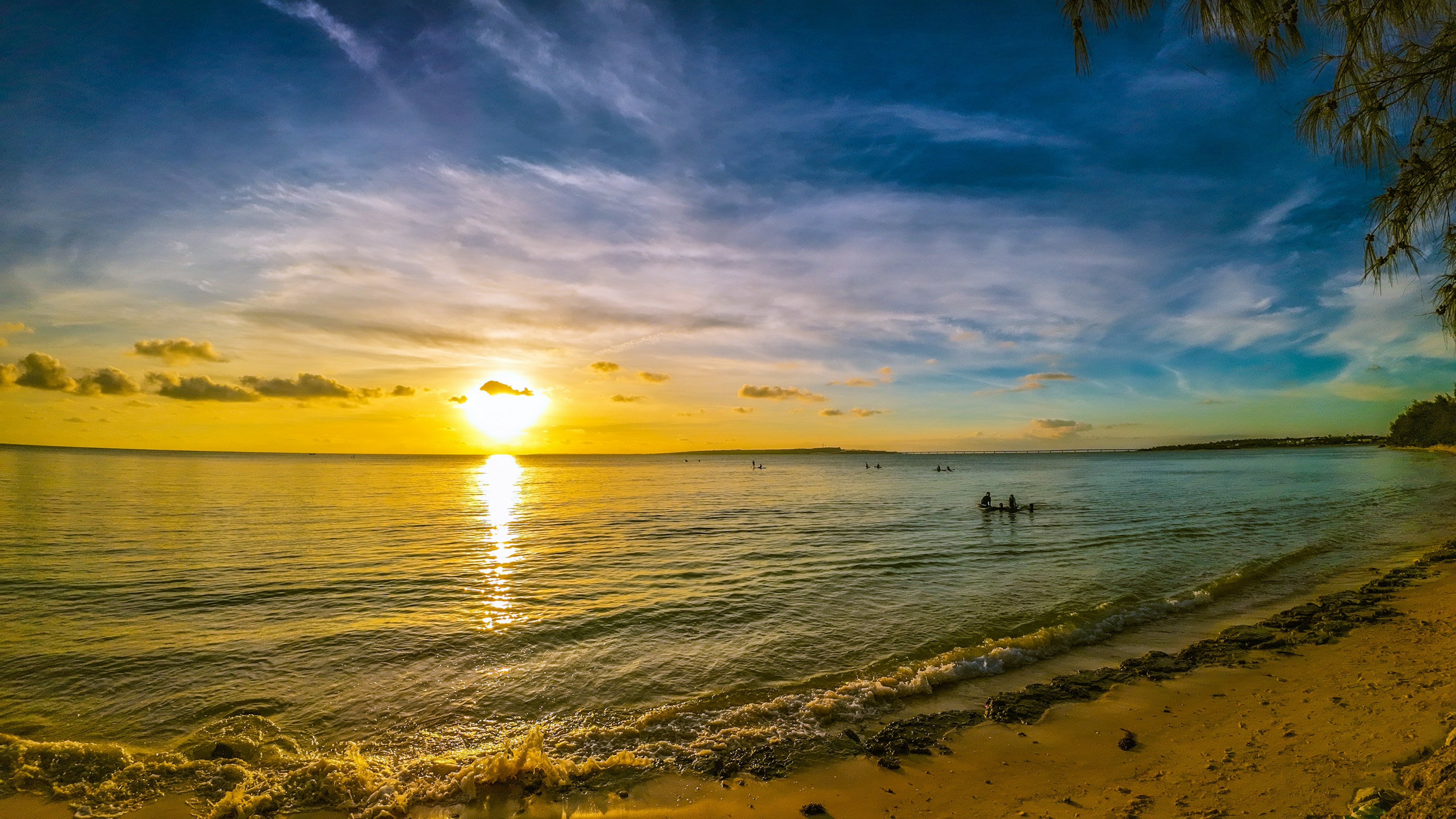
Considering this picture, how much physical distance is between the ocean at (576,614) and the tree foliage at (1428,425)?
9146 cm

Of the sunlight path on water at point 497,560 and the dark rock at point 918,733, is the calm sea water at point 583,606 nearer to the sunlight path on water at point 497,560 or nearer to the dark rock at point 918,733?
the sunlight path on water at point 497,560

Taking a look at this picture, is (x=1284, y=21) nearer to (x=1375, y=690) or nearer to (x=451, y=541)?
(x=1375, y=690)

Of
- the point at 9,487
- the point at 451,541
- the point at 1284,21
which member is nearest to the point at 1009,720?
the point at 1284,21

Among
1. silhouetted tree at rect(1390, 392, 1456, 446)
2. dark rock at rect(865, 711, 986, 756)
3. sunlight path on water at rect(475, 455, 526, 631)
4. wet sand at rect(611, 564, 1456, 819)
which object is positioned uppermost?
silhouetted tree at rect(1390, 392, 1456, 446)

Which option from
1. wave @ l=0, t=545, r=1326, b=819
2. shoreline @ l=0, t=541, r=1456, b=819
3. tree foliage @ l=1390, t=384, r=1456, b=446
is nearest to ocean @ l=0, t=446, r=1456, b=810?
wave @ l=0, t=545, r=1326, b=819

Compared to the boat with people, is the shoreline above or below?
above

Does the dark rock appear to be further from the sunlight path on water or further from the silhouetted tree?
the silhouetted tree

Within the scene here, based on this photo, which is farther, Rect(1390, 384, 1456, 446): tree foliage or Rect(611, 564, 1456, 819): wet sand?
Rect(1390, 384, 1456, 446): tree foliage

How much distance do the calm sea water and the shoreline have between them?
33.4 inches

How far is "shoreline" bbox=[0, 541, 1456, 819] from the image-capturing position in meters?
6.27

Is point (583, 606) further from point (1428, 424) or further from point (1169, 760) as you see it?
point (1428, 424)

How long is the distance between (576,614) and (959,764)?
1017 cm

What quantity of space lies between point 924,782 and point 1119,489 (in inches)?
2341

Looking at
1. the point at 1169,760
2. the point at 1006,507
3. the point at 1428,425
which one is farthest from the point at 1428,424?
the point at 1169,760
